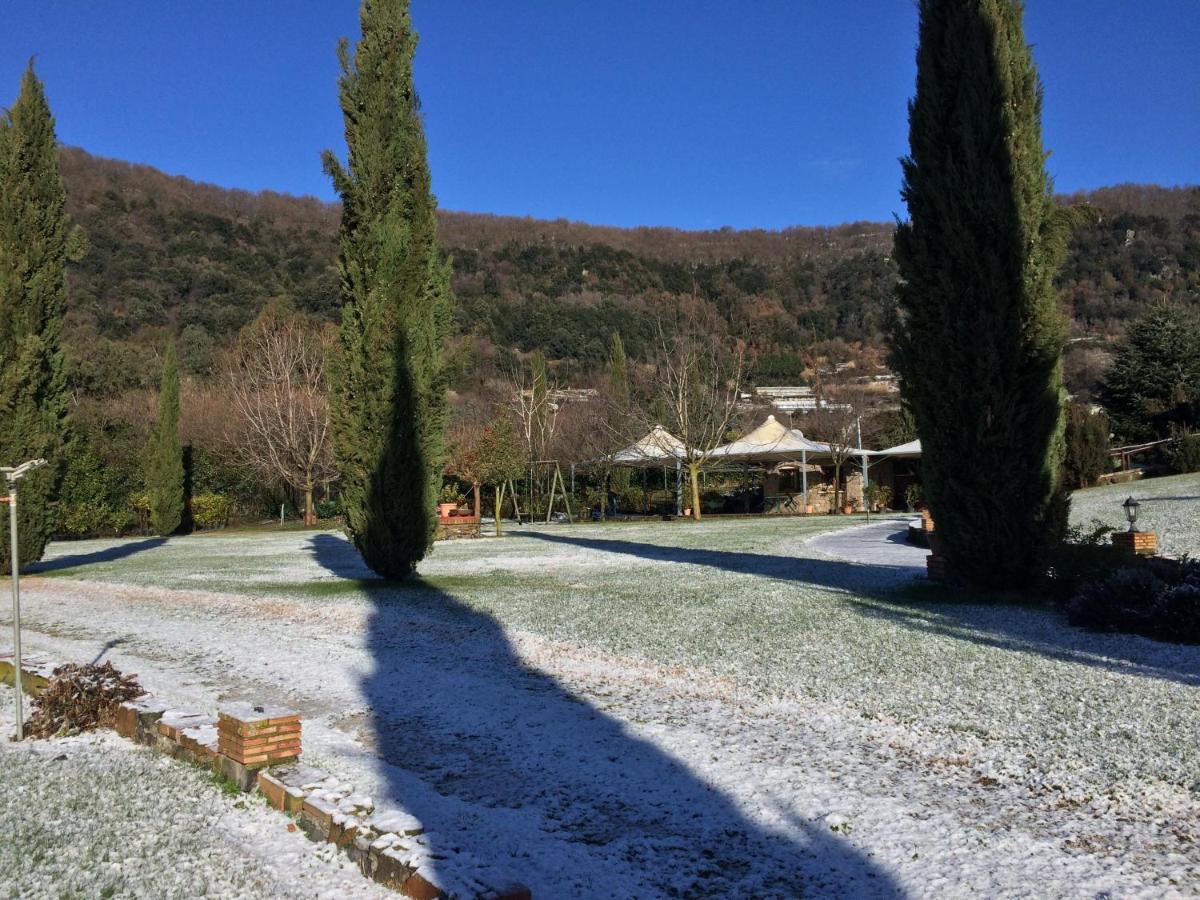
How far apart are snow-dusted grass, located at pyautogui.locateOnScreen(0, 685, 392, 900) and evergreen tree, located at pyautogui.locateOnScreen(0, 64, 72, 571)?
449 inches

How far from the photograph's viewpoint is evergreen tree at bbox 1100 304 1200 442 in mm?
27734

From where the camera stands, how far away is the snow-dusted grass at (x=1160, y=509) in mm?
12273

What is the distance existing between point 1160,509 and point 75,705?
17120 mm

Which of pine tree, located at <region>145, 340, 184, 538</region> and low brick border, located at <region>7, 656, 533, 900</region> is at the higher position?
pine tree, located at <region>145, 340, 184, 538</region>

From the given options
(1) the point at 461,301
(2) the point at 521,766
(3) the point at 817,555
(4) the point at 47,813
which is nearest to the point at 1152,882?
(2) the point at 521,766

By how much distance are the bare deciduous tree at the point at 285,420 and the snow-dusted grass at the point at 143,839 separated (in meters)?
24.7

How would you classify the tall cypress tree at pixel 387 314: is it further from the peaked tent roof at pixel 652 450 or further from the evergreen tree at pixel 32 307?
the peaked tent roof at pixel 652 450

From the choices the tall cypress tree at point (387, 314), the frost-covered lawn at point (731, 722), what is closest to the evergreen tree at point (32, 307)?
the frost-covered lawn at point (731, 722)

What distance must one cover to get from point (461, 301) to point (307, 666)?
5352 centimetres

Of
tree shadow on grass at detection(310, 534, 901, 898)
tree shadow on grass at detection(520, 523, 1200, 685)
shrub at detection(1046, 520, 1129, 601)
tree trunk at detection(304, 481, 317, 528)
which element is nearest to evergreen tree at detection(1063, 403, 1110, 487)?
tree shadow on grass at detection(520, 523, 1200, 685)

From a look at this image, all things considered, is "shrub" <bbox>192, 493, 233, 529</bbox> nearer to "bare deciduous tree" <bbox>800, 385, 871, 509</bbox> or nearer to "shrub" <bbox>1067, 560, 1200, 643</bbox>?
"bare deciduous tree" <bbox>800, 385, 871, 509</bbox>

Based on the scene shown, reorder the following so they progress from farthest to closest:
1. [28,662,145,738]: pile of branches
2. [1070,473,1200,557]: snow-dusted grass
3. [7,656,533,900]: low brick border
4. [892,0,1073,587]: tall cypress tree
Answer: [1070,473,1200,557]: snow-dusted grass → [892,0,1073,587]: tall cypress tree → [28,662,145,738]: pile of branches → [7,656,533,900]: low brick border

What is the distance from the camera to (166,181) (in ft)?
218

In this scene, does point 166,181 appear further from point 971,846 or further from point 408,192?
point 971,846
